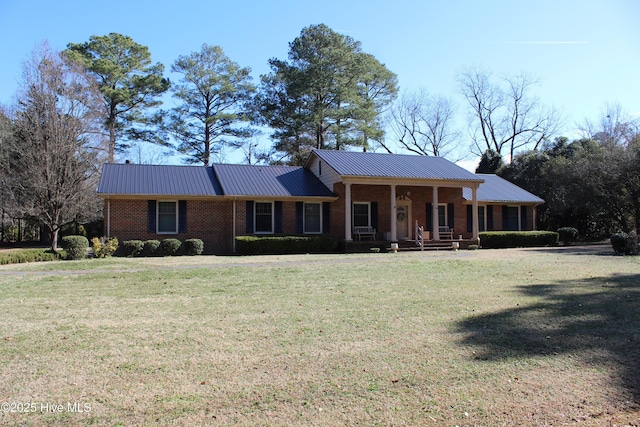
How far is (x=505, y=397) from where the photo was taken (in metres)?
4.38

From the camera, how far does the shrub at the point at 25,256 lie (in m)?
15.8

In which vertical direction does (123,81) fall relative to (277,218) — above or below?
above

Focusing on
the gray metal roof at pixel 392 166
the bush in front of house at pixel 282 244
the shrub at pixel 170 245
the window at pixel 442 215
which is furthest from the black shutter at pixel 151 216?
the window at pixel 442 215

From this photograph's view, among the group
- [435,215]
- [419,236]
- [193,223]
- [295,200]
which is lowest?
[419,236]

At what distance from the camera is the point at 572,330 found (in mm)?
6449

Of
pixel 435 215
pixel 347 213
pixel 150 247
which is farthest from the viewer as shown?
pixel 435 215

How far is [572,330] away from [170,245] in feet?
55.5

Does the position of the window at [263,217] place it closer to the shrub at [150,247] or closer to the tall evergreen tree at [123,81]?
the shrub at [150,247]

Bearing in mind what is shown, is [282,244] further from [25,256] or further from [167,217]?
[25,256]

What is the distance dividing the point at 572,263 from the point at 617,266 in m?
1.21

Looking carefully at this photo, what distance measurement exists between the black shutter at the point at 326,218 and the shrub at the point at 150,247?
7.89 meters

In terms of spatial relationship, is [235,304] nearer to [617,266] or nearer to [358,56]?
[617,266]

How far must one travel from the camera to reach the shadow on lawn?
5430 mm

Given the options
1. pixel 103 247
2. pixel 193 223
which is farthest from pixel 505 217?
pixel 103 247
